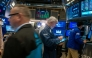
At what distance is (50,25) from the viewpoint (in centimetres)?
488

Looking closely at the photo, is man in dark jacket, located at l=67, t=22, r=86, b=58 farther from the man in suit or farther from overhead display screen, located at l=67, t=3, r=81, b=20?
the man in suit

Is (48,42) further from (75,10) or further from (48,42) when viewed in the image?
(75,10)

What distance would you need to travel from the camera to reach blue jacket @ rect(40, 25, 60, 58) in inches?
185

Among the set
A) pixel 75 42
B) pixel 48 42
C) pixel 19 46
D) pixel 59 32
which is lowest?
pixel 59 32

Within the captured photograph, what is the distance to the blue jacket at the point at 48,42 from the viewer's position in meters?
4.70

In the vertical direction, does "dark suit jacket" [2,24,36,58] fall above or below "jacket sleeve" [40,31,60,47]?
above

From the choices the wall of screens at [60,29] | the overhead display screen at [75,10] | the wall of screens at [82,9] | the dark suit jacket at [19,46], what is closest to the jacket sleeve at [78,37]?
the wall of screens at [82,9]

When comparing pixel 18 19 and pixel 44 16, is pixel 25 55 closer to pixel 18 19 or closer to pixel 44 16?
pixel 18 19

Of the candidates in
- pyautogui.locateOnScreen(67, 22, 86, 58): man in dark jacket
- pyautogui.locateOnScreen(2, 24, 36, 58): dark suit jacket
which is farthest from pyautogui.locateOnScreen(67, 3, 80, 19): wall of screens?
pyautogui.locateOnScreen(2, 24, 36, 58): dark suit jacket

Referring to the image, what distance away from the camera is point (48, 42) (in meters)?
4.70

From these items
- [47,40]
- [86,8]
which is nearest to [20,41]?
[47,40]

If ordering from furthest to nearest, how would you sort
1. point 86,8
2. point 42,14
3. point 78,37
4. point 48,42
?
point 42,14
point 86,8
point 78,37
point 48,42

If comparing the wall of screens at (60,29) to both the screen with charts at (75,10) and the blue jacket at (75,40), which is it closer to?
the screen with charts at (75,10)

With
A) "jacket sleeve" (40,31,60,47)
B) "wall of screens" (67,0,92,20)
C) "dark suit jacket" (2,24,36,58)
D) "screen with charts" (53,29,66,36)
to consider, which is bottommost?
"screen with charts" (53,29,66,36)
